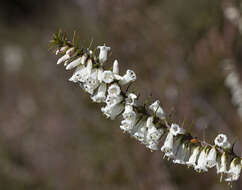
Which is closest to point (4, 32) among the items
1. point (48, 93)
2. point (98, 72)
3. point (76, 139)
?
point (48, 93)

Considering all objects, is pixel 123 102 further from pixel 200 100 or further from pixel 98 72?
pixel 200 100

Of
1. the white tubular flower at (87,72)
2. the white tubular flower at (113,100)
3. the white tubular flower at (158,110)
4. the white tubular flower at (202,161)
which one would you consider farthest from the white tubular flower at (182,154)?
the white tubular flower at (87,72)

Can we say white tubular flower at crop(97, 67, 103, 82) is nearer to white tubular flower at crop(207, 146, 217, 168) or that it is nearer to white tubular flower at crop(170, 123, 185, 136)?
white tubular flower at crop(170, 123, 185, 136)

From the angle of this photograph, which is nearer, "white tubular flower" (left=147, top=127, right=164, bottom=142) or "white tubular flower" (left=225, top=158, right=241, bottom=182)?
"white tubular flower" (left=225, top=158, right=241, bottom=182)

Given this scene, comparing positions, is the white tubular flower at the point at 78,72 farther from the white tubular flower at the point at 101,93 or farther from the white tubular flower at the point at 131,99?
the white tubular flower at the point at 131,99

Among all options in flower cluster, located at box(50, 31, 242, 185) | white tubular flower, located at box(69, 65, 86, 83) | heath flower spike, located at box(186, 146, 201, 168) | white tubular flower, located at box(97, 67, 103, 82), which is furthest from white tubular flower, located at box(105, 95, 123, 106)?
heath flower spike, located at box(186, 146, 201, 168)

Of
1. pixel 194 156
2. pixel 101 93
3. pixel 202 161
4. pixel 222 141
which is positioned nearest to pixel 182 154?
pixel 194 156
